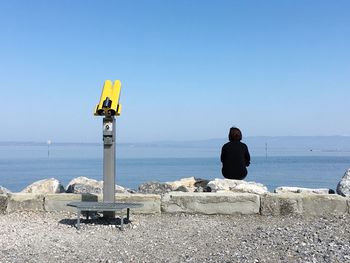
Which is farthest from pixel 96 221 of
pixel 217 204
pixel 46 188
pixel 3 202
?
pixel 46 188

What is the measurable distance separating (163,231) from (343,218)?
310cm

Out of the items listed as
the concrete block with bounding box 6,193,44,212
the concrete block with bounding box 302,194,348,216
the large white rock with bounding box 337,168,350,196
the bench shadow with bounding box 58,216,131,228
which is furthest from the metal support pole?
the large white rock with bounding box 337,168,350,196

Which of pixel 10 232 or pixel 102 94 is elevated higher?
pixel 102 94

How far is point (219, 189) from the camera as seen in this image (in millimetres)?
9492

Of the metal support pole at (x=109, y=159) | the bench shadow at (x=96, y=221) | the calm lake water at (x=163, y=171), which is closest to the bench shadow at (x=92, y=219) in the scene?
the bench shadow at (x=96, y=221)

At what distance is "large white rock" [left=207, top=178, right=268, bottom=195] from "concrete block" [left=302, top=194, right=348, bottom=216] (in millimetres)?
830

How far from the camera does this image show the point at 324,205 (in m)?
8.68

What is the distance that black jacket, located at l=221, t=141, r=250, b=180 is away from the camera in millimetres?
10305

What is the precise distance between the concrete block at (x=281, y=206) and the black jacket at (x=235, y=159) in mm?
1739

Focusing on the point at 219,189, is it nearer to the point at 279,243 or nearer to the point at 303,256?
the point at 279,243

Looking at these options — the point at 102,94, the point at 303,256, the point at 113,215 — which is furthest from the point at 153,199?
the point at 303,256

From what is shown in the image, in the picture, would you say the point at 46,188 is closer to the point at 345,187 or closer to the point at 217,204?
the point at 217,204

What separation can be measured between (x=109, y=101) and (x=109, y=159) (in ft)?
3.21

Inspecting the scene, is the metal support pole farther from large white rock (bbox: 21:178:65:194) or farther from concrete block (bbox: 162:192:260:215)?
large white rock (bbox: 21:178:65:194)
